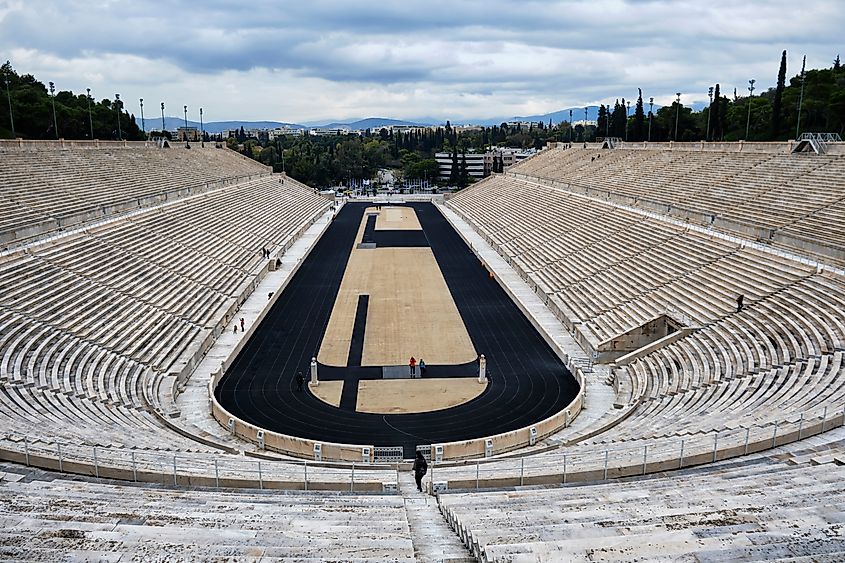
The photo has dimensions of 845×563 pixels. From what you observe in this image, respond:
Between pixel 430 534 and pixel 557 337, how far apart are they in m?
14.7

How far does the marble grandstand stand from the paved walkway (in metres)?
0.11

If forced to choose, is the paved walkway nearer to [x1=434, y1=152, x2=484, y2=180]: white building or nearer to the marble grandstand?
the marble grandstand

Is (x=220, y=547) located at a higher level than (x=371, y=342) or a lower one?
higher

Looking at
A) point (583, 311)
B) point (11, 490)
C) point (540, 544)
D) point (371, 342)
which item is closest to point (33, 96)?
point (371, 342)

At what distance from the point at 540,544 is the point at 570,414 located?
912 centimetres

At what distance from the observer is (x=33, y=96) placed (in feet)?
190

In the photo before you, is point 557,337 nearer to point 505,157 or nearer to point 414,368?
point 414,368

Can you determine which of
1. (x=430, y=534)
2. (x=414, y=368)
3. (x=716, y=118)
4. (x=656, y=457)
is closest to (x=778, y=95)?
(x=716, y=118)

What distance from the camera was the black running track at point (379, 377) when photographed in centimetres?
1619

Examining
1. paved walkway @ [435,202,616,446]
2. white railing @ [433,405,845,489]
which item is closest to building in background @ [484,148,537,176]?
paved walkway @ [435,202,616,446]

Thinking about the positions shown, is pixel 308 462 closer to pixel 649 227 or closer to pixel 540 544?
pixel 540 544

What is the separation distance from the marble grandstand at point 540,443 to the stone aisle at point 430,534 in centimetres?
5

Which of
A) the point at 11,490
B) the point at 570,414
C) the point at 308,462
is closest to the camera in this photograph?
the point at 11,490

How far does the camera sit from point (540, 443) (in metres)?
15.0
